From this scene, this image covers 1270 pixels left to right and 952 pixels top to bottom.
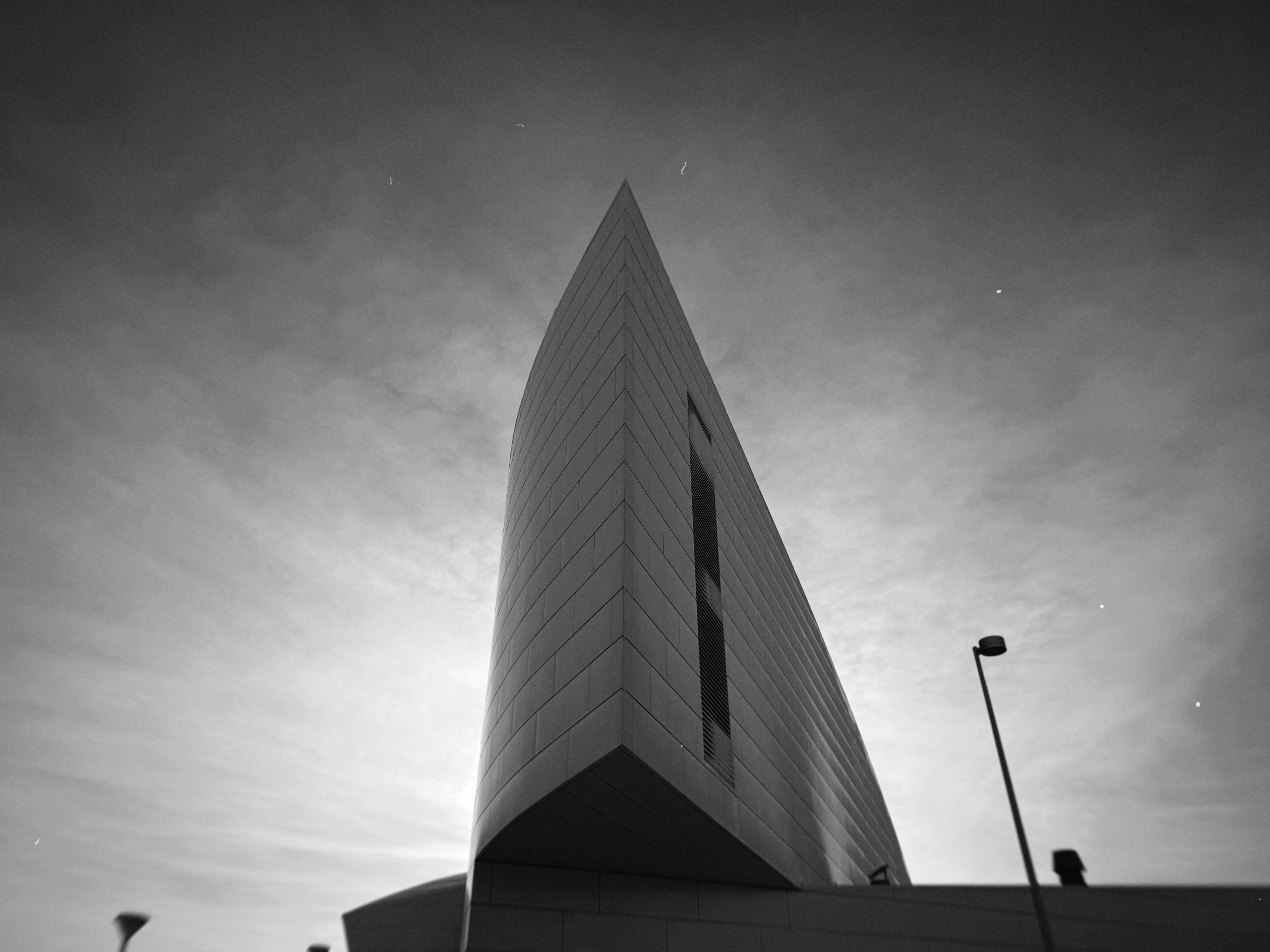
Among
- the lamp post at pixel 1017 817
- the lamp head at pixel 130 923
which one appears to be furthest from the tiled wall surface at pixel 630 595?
the lamp head at pixel 130 923

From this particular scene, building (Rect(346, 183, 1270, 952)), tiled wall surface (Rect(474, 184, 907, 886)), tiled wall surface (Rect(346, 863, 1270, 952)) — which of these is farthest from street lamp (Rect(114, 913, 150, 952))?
tiled wall surface (Rect(346, 863, 1270, 952))

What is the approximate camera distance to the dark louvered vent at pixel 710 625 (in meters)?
13.1

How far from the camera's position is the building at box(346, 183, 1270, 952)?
1110cm

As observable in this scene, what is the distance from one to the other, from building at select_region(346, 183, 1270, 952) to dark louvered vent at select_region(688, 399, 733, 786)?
0.07 m

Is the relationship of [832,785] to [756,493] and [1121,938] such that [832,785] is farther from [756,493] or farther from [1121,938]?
[1121,938]

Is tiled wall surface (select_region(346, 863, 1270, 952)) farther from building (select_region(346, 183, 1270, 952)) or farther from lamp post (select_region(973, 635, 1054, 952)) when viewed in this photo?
lamp post (select_region(973, 635, 1054, 952))

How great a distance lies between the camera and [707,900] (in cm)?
1359

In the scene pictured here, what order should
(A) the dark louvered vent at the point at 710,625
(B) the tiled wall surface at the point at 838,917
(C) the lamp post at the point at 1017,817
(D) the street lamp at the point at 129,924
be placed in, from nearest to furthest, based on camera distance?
(C) the lamp post at the point at 1017,817 → (B) the tiled wall surface at the point at 838,917 → (A) the dark louvered vent at the point at 710,625 → (D) the street lamp at the point at 129,924

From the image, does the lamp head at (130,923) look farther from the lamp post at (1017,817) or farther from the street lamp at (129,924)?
the lamp post at (1017,817)

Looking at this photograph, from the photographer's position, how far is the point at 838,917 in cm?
1382

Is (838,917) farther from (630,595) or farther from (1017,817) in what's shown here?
(630,595)

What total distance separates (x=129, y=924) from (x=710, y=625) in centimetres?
1487

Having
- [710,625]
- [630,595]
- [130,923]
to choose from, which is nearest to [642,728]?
[630,595]

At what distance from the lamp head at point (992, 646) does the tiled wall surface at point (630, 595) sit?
5088 millimetres
